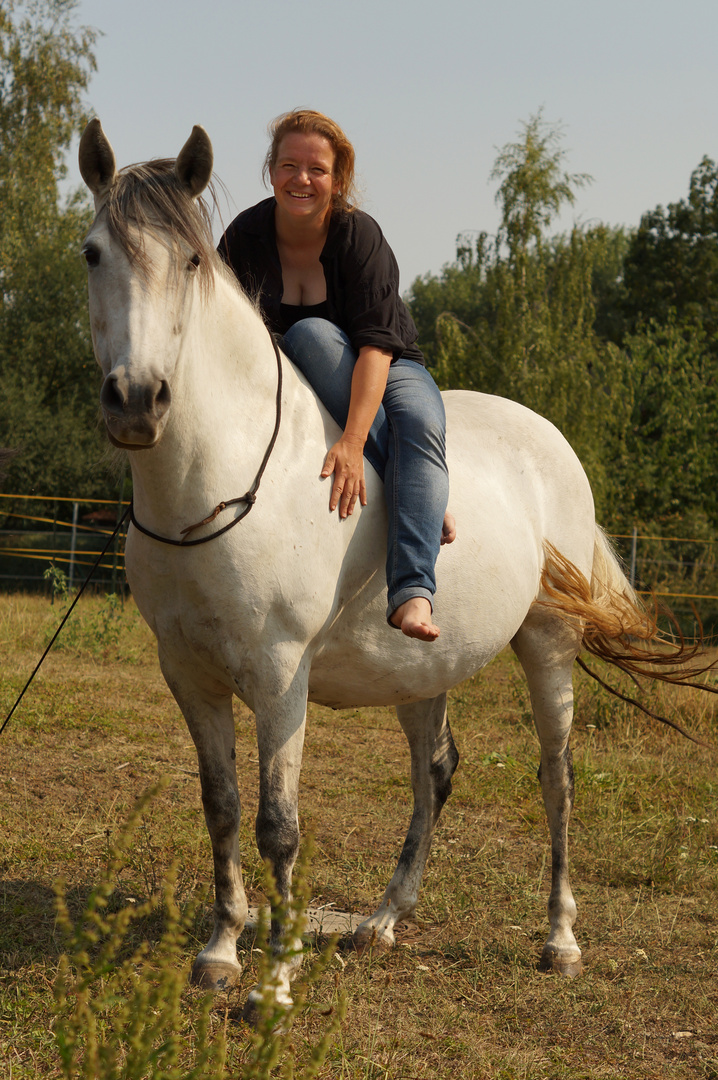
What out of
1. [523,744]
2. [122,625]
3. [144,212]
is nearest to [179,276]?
[144,212]

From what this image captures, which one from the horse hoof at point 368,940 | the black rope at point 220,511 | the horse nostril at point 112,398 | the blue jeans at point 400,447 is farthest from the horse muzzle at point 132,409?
the horse hoof at point 368,940

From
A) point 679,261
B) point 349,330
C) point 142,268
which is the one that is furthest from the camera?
point 679,261

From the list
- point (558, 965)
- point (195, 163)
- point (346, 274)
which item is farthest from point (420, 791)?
point (195, 163)

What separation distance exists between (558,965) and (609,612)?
140 centimetres

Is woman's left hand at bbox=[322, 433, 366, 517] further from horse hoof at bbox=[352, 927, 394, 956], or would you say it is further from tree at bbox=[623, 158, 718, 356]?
tree at bbox=[623, 158, 718, 356]

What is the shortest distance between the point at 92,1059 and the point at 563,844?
2.70m

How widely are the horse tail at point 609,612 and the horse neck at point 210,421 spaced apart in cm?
161

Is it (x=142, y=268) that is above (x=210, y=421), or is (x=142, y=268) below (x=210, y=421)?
above

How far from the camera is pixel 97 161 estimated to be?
2.43 meters

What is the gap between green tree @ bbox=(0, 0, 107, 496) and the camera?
20047 millimetres

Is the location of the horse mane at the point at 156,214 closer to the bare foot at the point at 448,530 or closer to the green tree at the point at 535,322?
the bare foot at the point at 448,530

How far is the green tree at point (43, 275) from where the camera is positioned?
20.0 m

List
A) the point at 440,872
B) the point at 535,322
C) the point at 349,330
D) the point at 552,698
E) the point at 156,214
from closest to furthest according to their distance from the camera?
the point at 156,214 < the point at 349,330 < the point at 552,698 < the point at 440,872 < the point at 535,322

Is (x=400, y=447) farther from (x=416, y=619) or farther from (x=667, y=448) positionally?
(x=667, y=448)
